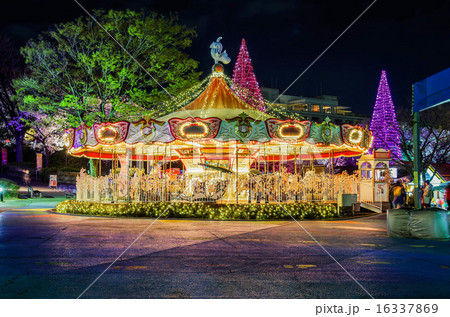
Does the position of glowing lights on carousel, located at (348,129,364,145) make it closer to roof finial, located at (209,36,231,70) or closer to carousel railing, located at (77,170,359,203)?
carousel railing, located at (77,170,359,203)

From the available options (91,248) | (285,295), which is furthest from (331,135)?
(285,295)

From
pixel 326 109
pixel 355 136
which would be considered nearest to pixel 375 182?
pixel 355 136

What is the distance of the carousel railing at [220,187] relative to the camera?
651 inches

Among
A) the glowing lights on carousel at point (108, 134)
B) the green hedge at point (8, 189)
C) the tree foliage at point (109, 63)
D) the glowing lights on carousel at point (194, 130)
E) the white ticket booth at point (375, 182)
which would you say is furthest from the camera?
the green hedge at point (8, 189)

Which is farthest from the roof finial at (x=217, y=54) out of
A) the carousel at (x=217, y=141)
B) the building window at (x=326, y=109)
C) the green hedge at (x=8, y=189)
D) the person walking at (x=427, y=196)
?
the building window at (x=326, y=109)

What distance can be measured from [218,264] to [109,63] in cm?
2038

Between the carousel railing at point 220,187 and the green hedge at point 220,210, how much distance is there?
713 millimetres

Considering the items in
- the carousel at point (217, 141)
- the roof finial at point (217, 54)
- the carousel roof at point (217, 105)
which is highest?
the roof finial at point (217, 54)

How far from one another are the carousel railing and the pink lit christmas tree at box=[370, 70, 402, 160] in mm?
26179

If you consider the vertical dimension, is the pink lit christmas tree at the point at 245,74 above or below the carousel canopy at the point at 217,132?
above

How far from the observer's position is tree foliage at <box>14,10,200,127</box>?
24.8 m

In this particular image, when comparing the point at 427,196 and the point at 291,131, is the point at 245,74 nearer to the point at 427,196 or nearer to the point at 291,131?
the point at 427,196

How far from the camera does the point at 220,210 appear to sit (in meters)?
15.6

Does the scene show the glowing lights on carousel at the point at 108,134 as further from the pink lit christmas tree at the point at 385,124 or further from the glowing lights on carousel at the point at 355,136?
the pink lit christmas tree at the point at 385,124
